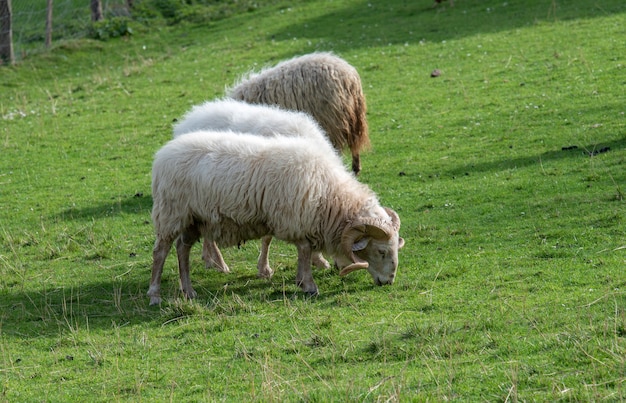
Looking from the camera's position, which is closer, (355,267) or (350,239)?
(355,267)

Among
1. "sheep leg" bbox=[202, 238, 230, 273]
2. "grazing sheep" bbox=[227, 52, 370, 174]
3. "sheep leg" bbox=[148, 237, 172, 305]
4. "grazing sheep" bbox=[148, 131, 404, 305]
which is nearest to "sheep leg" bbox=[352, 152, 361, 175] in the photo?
"grazing sheep" bbox=[227, 52, 370, 174]

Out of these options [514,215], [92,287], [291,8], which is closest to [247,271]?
[92,287]

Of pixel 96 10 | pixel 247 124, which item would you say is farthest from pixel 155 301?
pixel 96 10

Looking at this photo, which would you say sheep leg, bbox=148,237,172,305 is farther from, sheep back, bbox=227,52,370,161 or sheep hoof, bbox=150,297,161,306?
sheep back, bbox=227,52,370,161

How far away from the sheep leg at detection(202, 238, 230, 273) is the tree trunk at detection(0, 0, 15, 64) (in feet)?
50.1

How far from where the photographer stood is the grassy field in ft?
21.7

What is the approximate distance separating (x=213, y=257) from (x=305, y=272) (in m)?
1.57

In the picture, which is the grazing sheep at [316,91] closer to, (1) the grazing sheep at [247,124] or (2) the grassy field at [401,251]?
(2) the grassy field at [401,251]

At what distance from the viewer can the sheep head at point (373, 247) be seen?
9.00m

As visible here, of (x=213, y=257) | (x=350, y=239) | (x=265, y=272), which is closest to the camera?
(x=350, y=239)

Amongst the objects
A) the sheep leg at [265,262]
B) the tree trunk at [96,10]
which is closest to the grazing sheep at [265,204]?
the sheep leg at [265,262]

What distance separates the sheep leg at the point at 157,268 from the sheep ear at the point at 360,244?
185 centimetres

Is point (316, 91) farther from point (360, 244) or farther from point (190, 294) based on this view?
point (190, 294)

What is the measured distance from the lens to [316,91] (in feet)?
42.7
